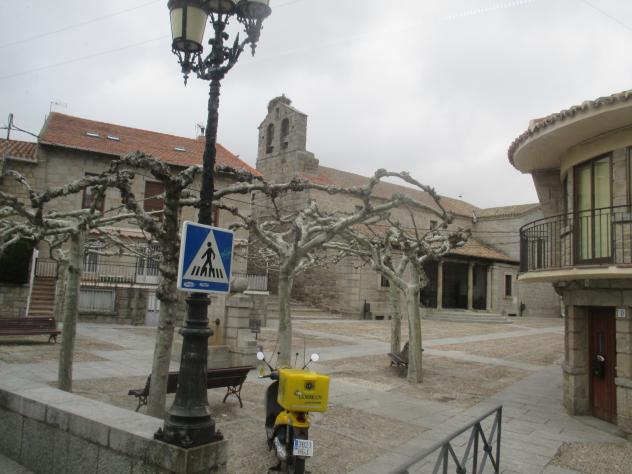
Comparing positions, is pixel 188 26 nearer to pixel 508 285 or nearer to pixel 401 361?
pixel 401 361

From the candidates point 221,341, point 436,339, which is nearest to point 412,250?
point 221,341

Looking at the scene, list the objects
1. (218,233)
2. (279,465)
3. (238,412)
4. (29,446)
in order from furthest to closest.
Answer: (238,412)
(279,465)
(29,446)
(218,233)

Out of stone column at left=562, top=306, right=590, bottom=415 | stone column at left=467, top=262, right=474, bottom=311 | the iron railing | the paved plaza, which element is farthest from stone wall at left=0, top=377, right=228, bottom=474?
stone column at left=467, top=262, right=474, bottom=311

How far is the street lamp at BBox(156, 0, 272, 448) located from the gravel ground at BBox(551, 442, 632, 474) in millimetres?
5222

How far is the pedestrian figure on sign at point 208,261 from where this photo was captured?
434 centimetres

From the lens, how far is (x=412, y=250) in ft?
41.0

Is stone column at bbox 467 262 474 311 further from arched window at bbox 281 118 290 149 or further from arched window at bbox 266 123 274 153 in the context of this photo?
arched window at bbox 266 123 274 153

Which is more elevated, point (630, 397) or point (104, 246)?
point (104, 246)

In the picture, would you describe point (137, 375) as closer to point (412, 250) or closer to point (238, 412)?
point (238, 412)

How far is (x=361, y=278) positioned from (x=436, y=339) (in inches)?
413

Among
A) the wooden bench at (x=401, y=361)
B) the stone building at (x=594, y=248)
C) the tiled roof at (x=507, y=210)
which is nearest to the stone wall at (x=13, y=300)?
the wooden bench at (x=401, y=361)

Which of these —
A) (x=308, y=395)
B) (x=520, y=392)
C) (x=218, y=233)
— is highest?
(x=218, y=233)

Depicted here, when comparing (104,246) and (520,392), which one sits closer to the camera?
(520,392)

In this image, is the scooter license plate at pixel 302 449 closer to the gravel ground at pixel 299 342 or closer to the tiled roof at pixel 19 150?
the gravel ground at pixel 299 342
